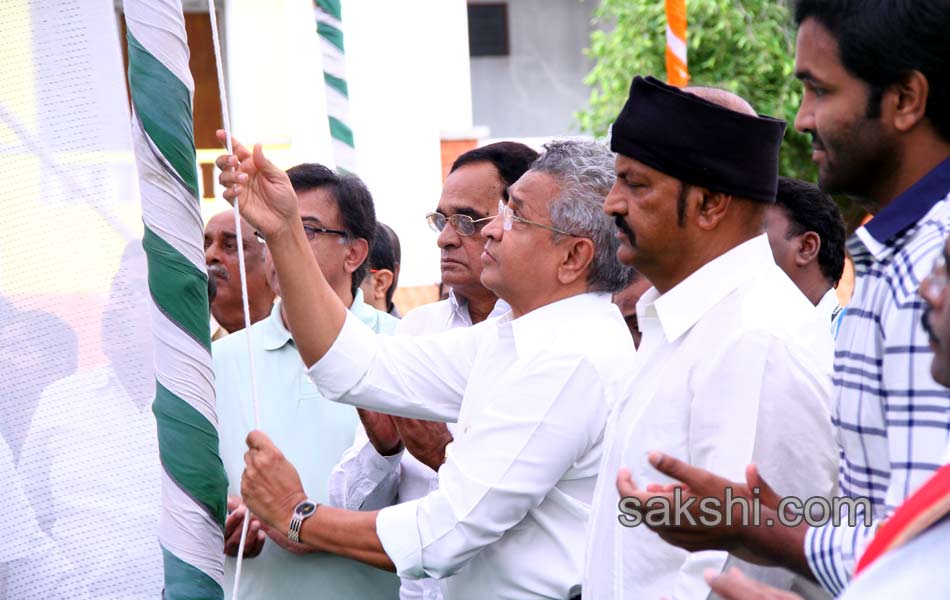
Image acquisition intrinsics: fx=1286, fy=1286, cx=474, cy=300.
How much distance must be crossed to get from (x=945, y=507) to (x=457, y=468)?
4.83ft

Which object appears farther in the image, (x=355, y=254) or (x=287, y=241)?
(x=355, y=254)

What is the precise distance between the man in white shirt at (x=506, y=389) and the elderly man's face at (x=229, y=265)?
5.72 ft

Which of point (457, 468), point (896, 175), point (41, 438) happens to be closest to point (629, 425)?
point (457, 468)

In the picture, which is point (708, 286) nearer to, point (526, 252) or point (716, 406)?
point (716, 406)

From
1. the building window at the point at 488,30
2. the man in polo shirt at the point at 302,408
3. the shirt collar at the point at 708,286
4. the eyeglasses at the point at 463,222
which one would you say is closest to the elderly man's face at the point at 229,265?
the man in polo shirt at the point at 302,408

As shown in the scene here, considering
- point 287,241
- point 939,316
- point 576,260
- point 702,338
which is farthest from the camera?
point 576,260

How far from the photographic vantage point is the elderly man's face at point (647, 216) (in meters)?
2.45

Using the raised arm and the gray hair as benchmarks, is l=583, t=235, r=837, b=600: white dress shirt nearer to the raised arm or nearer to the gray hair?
the gray hair

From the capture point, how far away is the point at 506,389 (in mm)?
2736

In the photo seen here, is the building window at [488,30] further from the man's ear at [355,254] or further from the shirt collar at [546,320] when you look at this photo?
the shirt collar at [546,320]

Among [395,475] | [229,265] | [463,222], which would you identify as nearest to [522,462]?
[395,475]

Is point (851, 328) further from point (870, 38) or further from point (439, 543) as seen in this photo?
point (439, 543)

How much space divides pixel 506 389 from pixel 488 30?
15.8 m

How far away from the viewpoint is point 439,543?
8.73 ft
